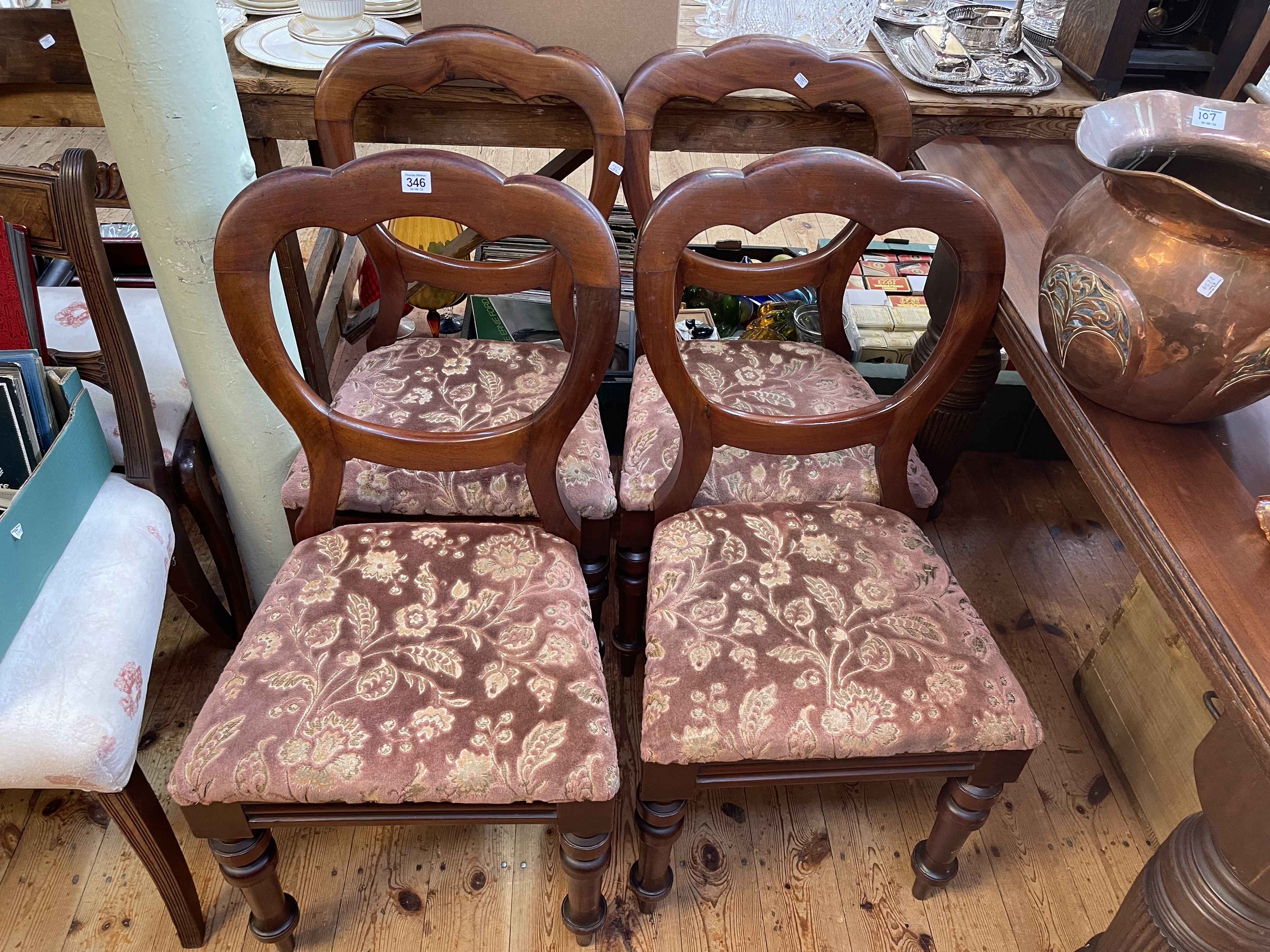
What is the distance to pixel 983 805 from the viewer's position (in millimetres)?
1065

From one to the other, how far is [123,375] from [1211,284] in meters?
1.18

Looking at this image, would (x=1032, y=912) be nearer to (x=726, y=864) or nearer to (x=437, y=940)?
(x=726, y=864)

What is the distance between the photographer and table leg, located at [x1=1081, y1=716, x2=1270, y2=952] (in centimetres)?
76

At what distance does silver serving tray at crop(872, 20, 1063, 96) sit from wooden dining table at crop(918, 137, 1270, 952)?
65cm

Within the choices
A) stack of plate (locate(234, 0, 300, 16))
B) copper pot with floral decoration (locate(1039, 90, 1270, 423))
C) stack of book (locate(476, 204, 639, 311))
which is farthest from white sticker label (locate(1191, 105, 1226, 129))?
stack of plate (locate(234, 0, 300, 16))

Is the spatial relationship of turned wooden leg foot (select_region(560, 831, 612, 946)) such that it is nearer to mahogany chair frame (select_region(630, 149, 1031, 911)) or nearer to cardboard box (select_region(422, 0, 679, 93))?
mahogany chair frame (select_region(630, 149, 1031, 911))

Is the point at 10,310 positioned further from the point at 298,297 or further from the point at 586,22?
the point at 586,22

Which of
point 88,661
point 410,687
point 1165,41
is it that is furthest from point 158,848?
point 1165,41

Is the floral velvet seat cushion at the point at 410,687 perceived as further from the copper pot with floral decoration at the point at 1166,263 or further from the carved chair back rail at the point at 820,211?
the copper pot with floral decoration at the point at 1166,263

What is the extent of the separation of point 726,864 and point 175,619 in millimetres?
1013

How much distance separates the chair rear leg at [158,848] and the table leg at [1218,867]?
107 centimetres

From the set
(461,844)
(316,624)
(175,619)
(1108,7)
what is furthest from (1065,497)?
(175,619)

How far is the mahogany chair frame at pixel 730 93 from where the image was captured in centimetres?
125

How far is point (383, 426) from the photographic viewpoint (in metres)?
1.09
